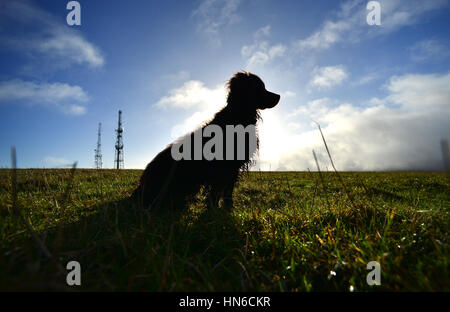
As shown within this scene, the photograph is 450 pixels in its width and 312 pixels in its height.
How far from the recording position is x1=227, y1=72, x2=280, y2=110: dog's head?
4.34 m

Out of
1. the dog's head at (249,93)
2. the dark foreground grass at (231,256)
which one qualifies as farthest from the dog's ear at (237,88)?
the dark foreground grass at (231,256)

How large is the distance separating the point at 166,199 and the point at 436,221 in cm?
337

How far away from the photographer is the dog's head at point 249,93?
4.34m

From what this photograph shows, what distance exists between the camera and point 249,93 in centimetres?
441

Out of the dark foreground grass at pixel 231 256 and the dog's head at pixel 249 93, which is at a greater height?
the dog's head at pixel 249 93

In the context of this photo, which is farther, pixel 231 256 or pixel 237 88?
pixel 237 88

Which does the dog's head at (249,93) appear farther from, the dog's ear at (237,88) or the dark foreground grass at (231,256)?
the dark foreground grass at (231,256)

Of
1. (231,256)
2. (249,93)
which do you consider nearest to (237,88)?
(249,93)

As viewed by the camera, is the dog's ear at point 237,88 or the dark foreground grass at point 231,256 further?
the dog's ear at point 237,88

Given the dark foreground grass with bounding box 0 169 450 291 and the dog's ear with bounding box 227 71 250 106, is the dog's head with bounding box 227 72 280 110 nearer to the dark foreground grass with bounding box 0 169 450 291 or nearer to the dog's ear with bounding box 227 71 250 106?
the dog's ear with bounding box 227 71 250 106

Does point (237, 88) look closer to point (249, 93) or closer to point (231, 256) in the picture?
point (249, 93)

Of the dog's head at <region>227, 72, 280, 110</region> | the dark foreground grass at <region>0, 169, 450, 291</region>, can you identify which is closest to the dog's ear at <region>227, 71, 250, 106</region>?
the dog's head at <region>227, 72, 280, 110</region>
